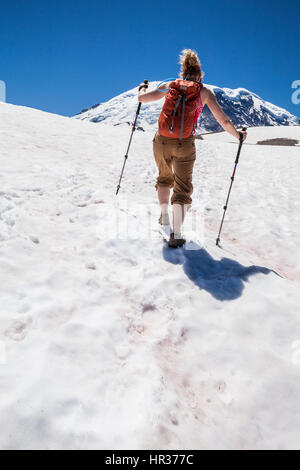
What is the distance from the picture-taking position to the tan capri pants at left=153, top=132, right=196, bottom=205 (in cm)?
469

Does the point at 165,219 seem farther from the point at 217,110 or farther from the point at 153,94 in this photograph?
the point at 153,94

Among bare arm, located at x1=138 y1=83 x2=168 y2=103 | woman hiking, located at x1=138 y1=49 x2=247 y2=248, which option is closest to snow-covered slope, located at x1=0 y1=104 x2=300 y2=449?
woman hiking, located at x1=138 y1=49 x2=247 y2=248

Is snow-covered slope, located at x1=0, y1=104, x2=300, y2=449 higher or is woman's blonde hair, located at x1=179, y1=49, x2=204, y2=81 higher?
woman's blonde hair, located at x1=179, y1=49, x2=204, y2=81

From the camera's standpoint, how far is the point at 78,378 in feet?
7.75

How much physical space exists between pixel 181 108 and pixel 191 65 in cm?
A: 90

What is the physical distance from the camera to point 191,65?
4559mm

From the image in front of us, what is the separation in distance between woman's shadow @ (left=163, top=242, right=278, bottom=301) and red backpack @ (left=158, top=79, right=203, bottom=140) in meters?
2.11

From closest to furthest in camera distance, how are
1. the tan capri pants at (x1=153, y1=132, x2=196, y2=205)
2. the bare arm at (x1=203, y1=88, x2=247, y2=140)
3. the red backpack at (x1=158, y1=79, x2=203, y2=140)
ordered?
the red backpack at (x1=158, y1=79, x2=203, y2=140) → the bare arm at (x1=203, y1=88, x2=247, y2=140) → the tan capri pants at (x1=153, y1=132, x2=196, y2=205)

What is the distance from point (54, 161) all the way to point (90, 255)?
598 centimetres

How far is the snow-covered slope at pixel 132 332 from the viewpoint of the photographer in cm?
213

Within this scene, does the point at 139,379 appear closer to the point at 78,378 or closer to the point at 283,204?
the point at 78,378

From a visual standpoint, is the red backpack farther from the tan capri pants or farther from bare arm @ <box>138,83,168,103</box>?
bare arm @ <box>138,83,168,103</box>
